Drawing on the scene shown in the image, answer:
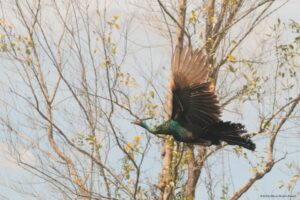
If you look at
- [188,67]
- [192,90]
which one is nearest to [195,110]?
[192,90]

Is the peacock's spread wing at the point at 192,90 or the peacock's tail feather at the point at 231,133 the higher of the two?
the peacock's spread wing at the point at 192,90

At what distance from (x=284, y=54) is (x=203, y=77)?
10.7ft

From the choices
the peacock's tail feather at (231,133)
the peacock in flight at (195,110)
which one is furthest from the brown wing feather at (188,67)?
the peacock's tail feather at (231,133)

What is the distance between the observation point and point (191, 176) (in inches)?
369

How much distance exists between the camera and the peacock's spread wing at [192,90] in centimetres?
577

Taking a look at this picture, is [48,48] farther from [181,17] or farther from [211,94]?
[181,17]

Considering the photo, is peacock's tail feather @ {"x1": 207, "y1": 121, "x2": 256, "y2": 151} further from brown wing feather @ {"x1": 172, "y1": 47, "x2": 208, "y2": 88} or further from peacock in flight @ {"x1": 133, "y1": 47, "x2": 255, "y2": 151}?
brown wing feather @ {"x1": 172, "y1": 47, "x2": 208, "y2": 88}

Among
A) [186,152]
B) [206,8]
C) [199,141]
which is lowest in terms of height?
[199,141]

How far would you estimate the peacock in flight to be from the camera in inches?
228

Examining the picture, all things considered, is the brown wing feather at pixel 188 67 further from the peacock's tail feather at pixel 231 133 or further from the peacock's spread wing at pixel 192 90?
the peacock's tail feather at pixel 231 133

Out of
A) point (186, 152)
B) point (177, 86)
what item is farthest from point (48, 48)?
point (186, 152)

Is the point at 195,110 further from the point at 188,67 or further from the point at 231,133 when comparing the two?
the point at 188,67

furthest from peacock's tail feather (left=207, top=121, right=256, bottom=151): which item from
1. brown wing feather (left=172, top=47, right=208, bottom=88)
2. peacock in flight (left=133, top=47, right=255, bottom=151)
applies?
brown wing feather (left=172, top=47, right=208, bottom=88)

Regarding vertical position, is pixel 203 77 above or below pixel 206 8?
below
